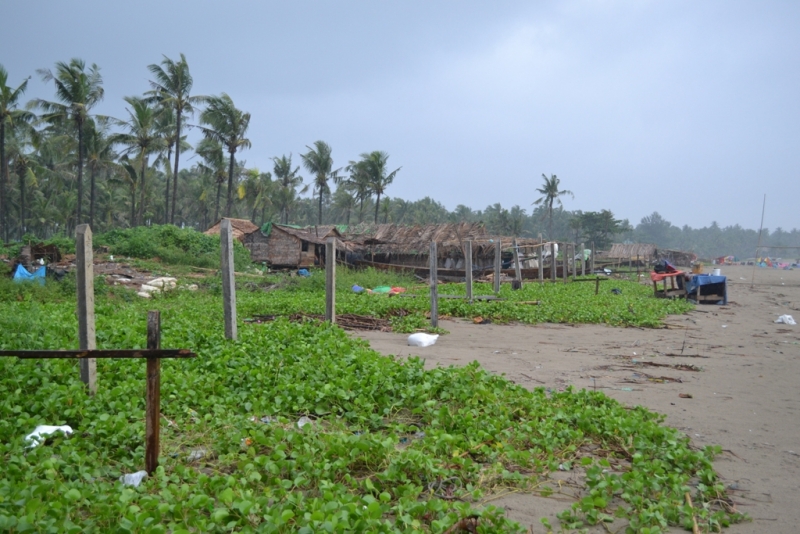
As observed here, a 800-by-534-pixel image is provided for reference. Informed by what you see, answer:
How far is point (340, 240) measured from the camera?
32.9 meters

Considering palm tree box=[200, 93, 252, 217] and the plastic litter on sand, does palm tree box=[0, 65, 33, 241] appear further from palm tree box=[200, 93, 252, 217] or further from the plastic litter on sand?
the plastic litter on sand

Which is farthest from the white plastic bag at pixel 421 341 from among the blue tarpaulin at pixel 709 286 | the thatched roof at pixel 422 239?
the thatched roof at pixel 422 239

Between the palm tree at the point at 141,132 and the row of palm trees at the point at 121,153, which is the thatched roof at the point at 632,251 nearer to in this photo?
the row of palm trees at the point at 121,153

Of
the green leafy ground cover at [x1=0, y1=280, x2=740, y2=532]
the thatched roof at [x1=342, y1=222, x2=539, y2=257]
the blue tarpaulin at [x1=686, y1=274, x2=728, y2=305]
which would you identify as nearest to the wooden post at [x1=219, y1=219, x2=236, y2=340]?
the green leafy ground cover at [x1=0, y1=280, x2=740, y2=532]

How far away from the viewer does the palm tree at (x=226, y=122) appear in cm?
3578

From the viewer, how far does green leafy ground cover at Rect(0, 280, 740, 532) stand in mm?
3359

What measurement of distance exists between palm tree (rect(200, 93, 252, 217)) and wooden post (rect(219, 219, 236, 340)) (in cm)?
2986

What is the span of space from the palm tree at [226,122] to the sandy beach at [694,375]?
27.5 meters

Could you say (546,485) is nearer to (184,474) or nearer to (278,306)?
(184,474)

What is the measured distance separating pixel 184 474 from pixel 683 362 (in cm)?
776

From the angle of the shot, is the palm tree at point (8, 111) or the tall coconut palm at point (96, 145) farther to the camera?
the tall coconut palm at point (96, 145)

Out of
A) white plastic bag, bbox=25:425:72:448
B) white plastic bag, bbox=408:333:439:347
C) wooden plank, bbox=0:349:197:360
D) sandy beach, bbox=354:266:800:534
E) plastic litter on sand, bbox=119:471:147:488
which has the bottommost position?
sandy beach, bbox=354:266:800:534

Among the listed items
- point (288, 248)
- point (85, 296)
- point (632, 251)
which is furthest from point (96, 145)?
point (632, 251)

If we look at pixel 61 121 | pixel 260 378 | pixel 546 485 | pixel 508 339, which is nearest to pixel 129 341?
pixel 260 378
